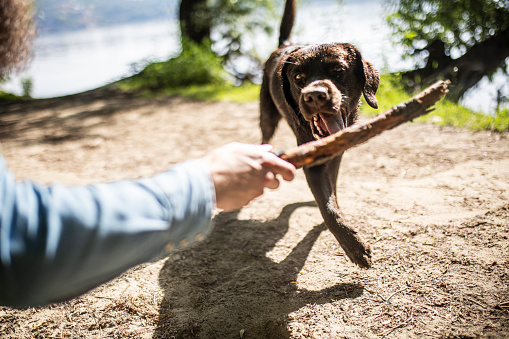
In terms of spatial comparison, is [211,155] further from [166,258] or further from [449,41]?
[449,41]

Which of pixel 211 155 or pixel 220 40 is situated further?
pixel 220 40

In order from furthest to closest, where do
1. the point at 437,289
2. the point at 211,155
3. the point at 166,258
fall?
1. the point at 166,258
2. the point at 437,289
3. the point at 211,155

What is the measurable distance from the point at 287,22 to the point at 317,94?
6.90 feet

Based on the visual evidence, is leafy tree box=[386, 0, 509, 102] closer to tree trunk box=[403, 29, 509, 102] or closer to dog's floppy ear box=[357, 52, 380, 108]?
tree trunk box=[403, 29, 509, 102]

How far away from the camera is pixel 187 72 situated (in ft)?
31.2

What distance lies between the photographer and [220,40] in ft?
34.5

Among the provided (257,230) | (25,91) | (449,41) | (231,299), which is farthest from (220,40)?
(231,299)

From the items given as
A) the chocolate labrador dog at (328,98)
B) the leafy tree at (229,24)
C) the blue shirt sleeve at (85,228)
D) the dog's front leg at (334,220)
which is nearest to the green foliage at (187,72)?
the leafy tree at (229,24)

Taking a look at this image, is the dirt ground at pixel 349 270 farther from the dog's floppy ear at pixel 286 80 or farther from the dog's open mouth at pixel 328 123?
the dog's floppy ear at pixel 286 80

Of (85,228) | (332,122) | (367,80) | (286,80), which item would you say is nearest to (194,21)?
(286,80)

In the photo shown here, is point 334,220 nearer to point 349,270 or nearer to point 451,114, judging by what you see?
point 349,270

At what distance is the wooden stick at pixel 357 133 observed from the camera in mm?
1383

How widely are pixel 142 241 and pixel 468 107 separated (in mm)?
5604

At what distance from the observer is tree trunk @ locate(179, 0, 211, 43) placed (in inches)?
400
